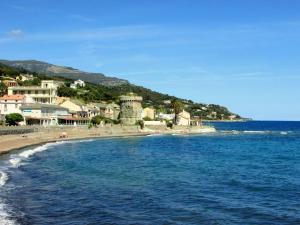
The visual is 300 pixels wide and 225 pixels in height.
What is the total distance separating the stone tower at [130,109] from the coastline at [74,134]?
406 cm

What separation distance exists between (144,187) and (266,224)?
11.8m

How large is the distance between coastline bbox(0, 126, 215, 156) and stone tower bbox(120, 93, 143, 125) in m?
4.06

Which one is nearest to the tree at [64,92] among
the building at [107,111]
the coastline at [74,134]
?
the building at [107,111]

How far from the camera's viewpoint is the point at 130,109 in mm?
130500

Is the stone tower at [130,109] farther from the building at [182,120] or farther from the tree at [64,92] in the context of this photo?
the building at [182,120]

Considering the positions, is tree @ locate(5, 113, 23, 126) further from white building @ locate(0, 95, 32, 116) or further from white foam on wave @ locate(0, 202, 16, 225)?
white foam on wave @ locate(0, 202, 16, 225)

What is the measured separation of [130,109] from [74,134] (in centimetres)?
3503

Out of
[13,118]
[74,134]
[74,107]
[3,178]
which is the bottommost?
[3,178]

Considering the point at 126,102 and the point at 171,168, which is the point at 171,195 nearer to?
the point at 171,168

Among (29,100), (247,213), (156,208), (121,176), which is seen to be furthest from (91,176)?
(29,100)

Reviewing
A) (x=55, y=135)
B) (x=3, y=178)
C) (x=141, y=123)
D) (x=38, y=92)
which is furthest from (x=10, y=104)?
(x=3, y=178)

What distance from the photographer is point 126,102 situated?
431ft

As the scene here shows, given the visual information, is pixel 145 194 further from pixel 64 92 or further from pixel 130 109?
pixel 64 92

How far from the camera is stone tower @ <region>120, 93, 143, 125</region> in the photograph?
130375mm
